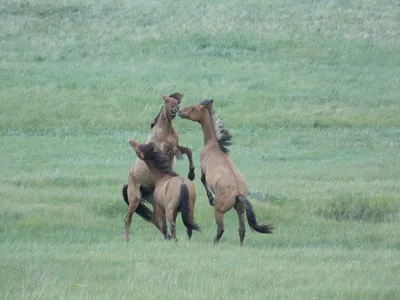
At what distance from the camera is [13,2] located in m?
43.2

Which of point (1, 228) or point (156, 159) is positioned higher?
point (156, 159)

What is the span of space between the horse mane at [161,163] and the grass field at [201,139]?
0.81 meters

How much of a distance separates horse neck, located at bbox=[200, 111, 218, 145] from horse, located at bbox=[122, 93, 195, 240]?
0.37 metres

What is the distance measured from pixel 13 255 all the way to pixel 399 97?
20.8 meters

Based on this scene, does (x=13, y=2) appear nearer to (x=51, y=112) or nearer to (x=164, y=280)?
(x=51, y=112)

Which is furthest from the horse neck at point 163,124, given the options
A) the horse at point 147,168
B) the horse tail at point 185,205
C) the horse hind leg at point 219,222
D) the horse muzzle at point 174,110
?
the horse hind leg at point 219,222

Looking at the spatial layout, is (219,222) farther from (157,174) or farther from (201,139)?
(201,139)

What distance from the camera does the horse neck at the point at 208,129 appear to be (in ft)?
41.1

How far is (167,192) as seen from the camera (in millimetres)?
11648

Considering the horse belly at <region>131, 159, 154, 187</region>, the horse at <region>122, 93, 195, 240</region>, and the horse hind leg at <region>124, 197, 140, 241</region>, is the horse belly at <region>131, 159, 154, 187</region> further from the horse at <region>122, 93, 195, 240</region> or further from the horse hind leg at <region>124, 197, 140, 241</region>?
the horse hind leg at <region>124, 197, 140, 241</region>

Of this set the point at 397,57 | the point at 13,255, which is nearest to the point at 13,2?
the point at 397,57

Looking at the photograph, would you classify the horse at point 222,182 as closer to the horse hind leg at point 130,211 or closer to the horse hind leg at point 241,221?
the horse hind leg at point 241,221

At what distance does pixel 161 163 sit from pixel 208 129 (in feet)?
3.10

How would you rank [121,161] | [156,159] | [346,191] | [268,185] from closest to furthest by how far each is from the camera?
[156,159] < [346,191] < [268,185] < [121,161]
